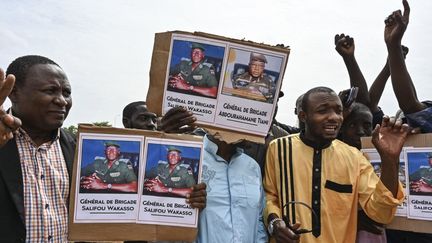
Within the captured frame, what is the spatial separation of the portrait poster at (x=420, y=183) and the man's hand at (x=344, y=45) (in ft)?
4.91

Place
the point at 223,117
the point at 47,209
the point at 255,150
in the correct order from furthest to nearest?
the point at 255,150 → the point at 223,117 → the point at 47,209

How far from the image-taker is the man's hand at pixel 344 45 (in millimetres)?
4508

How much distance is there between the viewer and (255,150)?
3568 mm

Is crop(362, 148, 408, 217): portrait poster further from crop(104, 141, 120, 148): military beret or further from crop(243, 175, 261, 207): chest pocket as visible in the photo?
crop(104, 141, 120, 148): military beret

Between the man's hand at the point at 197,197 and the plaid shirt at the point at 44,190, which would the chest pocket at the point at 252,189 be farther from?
the plaid shirt at the point at 44,190

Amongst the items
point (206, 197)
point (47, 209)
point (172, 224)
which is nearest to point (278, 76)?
point (206, 197)

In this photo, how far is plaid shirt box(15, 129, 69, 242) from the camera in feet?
8.43

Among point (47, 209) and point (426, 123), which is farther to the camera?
point (426, 123)

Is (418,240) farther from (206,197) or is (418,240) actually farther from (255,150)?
(206,197)

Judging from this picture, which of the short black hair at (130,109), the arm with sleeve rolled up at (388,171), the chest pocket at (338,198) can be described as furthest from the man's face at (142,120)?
the arm with sleeve rolled up at (388,171)

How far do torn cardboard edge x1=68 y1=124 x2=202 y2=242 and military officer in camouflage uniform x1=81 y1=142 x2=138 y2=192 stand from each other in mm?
76

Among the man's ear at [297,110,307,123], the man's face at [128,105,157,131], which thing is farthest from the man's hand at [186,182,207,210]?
the man's face at [128,105,157,131]

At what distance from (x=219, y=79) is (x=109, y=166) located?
85cm

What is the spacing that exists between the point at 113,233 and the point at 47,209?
399 millimetres
